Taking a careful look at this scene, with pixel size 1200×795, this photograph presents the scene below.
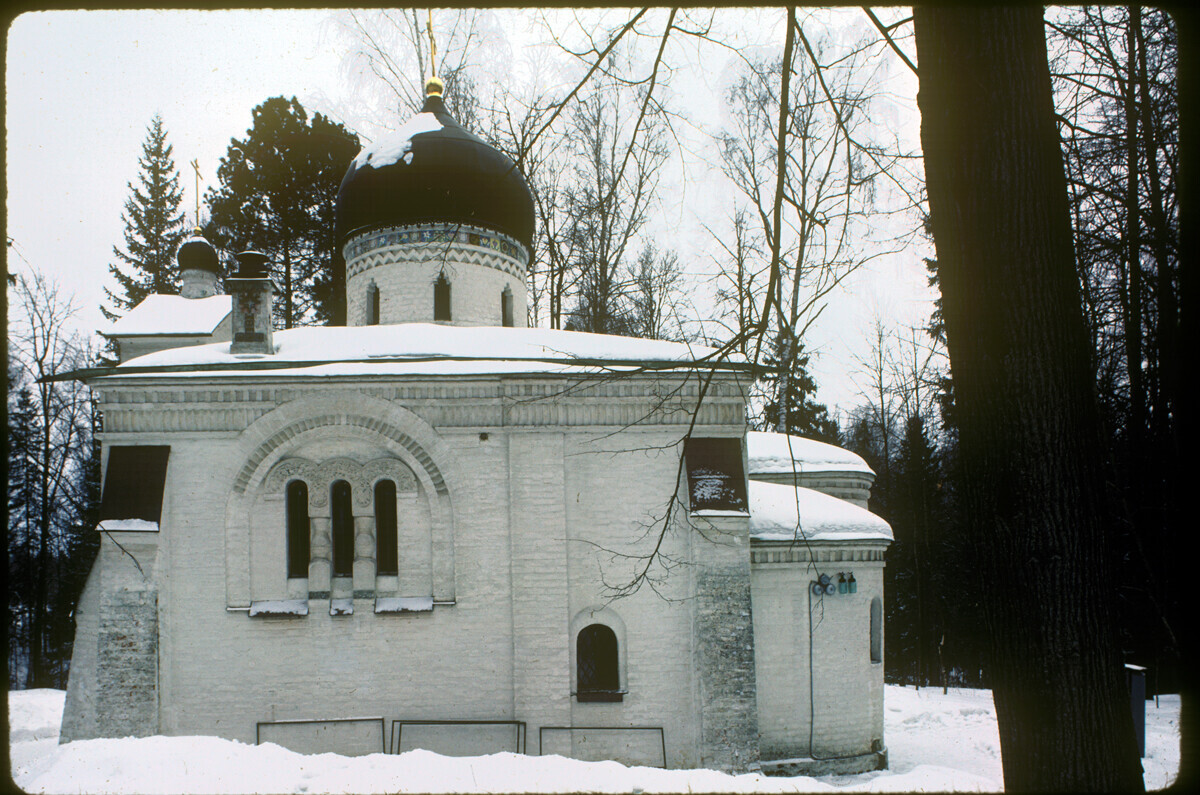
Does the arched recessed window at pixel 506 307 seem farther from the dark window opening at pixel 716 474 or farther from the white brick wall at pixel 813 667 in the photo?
the white brick wall at pixel 813 667

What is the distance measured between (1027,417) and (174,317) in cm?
1661

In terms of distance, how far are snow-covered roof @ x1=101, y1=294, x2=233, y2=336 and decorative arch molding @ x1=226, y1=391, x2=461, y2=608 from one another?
5552 millimetres

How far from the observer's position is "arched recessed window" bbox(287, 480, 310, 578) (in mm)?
11070

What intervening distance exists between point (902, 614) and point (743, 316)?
24238mm

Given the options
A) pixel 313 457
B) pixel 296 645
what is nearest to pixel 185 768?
pixel 296 645

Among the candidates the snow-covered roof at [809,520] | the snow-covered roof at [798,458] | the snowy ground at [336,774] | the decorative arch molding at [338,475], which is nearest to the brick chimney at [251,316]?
the decorative arch molding at [338,475]

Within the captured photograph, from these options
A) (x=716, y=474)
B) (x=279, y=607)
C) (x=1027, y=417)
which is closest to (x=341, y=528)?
(x=279, y=607)

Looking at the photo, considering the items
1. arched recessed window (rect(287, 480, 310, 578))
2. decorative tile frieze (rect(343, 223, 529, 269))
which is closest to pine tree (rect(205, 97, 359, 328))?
decorative tile frieze (rect(343, 223, 529, 269))

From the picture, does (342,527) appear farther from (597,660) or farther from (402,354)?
(597,660)

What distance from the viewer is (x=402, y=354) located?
37.0 feet

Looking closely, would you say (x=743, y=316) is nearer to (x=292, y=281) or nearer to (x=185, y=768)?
(x=185, y=768)

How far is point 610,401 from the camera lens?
1136cm

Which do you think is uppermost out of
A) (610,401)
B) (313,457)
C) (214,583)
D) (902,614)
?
(610,401)

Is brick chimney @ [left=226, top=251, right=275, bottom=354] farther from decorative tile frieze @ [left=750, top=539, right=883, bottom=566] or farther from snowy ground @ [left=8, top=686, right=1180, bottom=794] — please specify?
decorative tile frieze @ [left=750, top=539, right=883, bottom=566]
